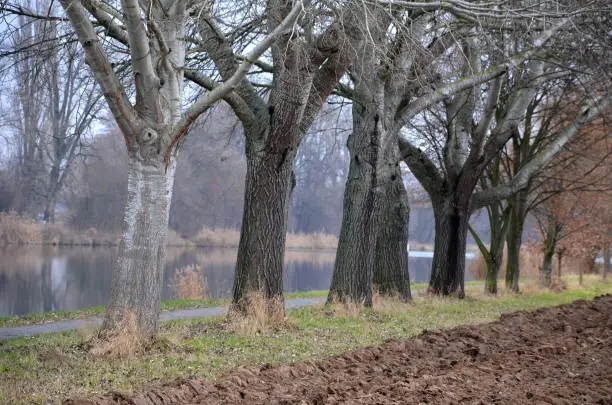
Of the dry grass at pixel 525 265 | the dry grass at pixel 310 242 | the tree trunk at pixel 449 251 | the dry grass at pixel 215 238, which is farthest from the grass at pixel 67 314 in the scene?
the dry grass at pixel 310 242

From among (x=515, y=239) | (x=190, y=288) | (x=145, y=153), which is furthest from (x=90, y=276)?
(x=145, y=153)

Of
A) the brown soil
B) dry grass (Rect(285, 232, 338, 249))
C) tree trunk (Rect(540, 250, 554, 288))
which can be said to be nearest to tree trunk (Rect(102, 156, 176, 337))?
the brown soil

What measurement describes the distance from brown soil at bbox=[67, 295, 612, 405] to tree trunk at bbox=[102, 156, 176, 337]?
216 cm

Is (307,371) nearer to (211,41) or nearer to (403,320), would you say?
(403,320)

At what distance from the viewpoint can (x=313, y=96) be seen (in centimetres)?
1162

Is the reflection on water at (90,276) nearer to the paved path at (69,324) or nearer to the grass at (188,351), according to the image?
the paved path at (69,324)

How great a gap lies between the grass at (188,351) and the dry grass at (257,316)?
13 centimetres

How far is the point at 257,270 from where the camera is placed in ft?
36.4

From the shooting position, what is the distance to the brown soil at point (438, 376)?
5.62 metres

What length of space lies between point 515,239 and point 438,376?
702 inches

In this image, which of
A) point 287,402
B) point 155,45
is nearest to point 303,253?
point 155,45

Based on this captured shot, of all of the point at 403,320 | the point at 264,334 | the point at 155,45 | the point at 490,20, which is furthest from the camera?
the point at 490,20

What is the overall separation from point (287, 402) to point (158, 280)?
376 cm

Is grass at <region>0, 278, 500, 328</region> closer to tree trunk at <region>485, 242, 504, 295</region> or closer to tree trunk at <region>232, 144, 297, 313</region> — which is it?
tree trunk at <region>232, 144, 297, 313</region>
